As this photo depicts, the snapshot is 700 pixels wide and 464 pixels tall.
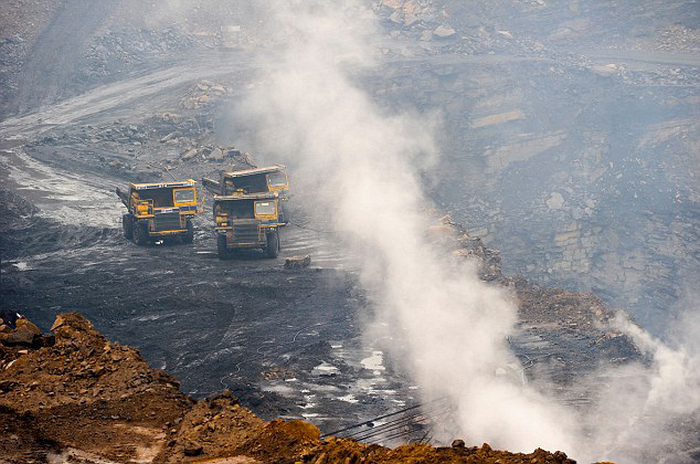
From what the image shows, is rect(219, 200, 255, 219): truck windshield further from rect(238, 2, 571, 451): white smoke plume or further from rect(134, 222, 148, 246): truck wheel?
rect(238, 2, 571, 451): white smoke plume

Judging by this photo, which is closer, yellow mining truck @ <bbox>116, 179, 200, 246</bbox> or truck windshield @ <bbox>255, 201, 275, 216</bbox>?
truck windshield @ <bbox>255, 201, 275, 216</bbox>

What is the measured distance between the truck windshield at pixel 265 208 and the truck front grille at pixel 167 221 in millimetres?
2823

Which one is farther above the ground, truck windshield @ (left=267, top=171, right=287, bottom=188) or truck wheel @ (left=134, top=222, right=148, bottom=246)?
truck windshield @ (left=267, top=171, right=287, bottom=188)

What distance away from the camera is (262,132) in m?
37.3

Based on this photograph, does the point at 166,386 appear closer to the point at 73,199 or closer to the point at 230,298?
the point at 230,298

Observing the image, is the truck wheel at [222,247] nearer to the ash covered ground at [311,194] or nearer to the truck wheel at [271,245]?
the ash covered ground at [311,194]

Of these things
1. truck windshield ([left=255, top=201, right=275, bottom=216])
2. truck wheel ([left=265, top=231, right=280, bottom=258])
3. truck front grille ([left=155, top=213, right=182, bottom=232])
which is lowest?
truck wheel ([left=265, top=231, right=280, bottom=258])

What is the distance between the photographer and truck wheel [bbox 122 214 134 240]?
974 inches

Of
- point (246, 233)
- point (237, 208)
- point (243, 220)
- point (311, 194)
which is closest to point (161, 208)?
point (237, 208)

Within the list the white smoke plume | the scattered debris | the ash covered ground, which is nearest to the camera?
the white smoke plume

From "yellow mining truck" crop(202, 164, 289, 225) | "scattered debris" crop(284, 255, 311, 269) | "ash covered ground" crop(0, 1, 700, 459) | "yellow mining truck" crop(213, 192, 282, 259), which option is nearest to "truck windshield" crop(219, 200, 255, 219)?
"yellow mining truck" crop(213, 192, 282, 259)

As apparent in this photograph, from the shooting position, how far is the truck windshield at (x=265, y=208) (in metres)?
23.2

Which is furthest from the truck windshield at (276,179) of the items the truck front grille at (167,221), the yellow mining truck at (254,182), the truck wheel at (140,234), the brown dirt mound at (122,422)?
the brown dirt mound at (122,422)

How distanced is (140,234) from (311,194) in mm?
9846
